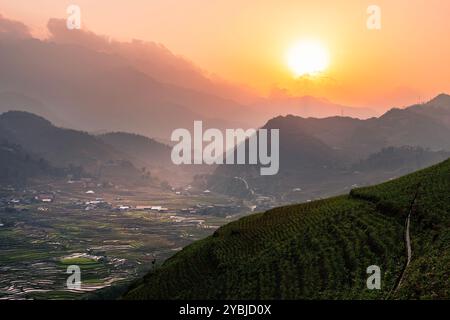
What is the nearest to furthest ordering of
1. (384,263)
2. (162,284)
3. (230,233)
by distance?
(384,263) → (162,284) → (230,233)

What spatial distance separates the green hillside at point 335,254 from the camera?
33.0 metres

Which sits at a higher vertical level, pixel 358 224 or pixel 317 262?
pixel 358 224

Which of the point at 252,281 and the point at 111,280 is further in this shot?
the point at 111,280

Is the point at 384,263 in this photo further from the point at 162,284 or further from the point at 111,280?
the point at 111,280

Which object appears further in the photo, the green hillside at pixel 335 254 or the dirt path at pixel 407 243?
the green hillside at pixel 335 254

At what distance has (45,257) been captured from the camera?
573ft

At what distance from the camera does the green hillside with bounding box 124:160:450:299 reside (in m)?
33.0

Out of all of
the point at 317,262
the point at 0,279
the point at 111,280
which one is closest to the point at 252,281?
the point at 317,262

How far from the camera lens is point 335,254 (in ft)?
133

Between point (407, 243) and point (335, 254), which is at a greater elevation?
point (407, 243)

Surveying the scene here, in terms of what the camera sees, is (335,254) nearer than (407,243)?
No

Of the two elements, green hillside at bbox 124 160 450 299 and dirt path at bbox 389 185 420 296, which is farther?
green hillside at bbox 124 160 450 299
